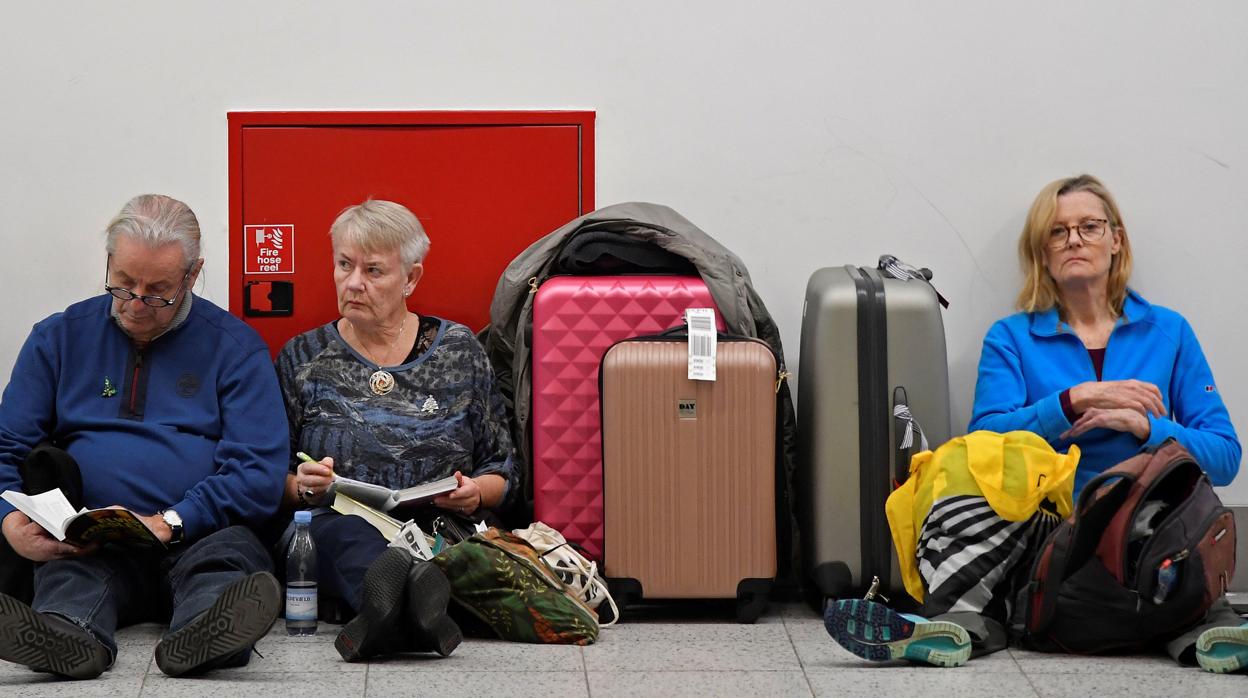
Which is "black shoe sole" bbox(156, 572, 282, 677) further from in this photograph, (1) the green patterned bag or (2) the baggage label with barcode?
(2) the baggage label with barcode

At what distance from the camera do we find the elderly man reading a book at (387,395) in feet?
12.1

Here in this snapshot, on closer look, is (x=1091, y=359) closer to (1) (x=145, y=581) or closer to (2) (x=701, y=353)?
(2) (x=701, y=353)

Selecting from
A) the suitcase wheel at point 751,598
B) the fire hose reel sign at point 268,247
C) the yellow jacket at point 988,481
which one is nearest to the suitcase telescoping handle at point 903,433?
the yellow jacket at point 988,481

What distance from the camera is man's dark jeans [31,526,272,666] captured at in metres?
3.10

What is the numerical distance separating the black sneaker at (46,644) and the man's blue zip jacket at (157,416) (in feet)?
1.57

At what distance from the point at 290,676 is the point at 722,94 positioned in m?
2.02

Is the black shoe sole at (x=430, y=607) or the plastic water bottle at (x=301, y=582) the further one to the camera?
the plastic water bottle at (x=301, y=582)

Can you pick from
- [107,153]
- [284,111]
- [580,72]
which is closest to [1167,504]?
[580,72]

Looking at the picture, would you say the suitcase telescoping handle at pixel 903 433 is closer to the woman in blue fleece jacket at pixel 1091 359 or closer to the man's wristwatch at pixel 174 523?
the woman in blue fleece jacket at pixel 1091 359

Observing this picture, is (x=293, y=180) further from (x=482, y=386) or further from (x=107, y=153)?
(x=482, y=386)

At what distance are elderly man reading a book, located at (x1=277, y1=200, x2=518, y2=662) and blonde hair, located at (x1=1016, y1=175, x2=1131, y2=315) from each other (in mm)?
1503

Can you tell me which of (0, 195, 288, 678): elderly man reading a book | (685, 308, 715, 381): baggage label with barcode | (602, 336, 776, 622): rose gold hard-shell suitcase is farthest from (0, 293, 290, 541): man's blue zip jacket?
(685, 308, 715, 381): baggage label with barcode

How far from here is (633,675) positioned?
3080 millimetres

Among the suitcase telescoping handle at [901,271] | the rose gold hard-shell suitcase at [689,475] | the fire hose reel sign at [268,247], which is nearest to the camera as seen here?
the rose gold hard-shell suitcase at [689,475]
